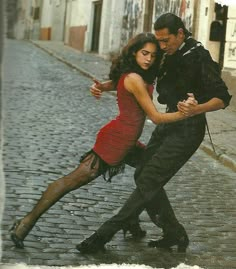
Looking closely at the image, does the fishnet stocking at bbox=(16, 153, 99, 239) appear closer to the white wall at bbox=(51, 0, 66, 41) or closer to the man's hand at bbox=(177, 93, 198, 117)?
the man's hand at bbox=(177, 93, 198, 117)

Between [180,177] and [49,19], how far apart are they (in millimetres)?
27865

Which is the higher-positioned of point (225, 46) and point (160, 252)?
point (225, 46)

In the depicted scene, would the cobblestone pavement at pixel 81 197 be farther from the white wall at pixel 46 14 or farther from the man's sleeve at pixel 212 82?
the white wall at pixel 46 14

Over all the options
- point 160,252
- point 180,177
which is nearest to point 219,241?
point 160,252

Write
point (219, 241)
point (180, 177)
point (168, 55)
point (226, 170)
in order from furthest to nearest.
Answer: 1. point (226, 170)
2. point (180, 177)
3. point (219, 241)
4. point (168, 55)

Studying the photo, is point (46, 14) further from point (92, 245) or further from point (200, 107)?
point (200, 107)

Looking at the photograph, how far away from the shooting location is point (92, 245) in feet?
12.8

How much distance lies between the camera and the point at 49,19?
3334cm

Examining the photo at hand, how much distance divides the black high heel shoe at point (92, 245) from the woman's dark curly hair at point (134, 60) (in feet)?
3.28

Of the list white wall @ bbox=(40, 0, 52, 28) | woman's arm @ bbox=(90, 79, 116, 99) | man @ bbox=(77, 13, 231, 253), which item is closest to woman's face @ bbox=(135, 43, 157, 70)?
man @ bbox=(77, 13, 231, 253)

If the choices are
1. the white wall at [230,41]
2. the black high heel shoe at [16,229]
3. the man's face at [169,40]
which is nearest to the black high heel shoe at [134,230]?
the black high heel shoe at [16,229]

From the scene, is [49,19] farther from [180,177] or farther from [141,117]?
[141,117]

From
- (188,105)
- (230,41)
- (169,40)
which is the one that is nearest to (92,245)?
(188,105)

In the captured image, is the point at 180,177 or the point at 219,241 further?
the point at 180,177
